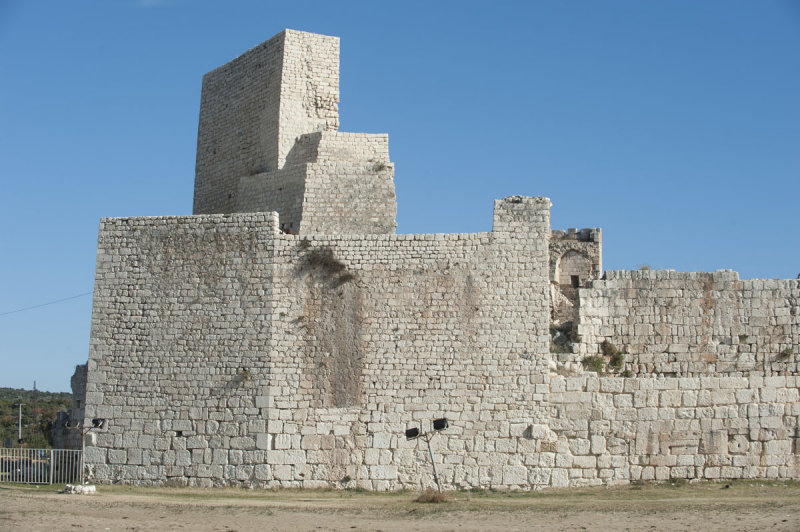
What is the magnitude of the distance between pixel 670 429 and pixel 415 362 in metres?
4.80

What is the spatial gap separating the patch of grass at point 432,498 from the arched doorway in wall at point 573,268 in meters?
9.89

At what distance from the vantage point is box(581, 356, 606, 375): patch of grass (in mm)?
17844

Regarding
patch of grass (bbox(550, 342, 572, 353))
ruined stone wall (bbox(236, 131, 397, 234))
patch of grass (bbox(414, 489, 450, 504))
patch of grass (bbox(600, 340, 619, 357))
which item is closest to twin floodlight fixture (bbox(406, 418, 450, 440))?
patch of grass (bbox(414, 489, 450, 504))

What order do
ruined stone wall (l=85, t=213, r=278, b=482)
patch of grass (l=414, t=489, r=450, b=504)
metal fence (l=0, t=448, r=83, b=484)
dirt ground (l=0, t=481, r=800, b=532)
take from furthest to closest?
metal fence (l=0, t=448, r=83, b=484) → ruined stone wall (l=85, t=213, r=278, b=482) → patch of grass (l=414, t=489, r=450, b=504) → dirt ground (l=0, t=481, r=800, b=532)

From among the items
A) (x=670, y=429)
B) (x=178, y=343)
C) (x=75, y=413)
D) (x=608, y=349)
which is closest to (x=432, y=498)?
(x=608, y=349)

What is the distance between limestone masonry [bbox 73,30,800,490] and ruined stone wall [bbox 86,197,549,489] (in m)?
0.03

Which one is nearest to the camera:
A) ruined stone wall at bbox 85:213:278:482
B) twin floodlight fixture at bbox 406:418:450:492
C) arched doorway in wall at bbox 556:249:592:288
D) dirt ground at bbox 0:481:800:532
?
dirt ground at bbox 0:481:800:532

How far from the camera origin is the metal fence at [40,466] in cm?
1861

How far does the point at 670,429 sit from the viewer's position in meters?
17.5

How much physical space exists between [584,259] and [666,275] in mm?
6826

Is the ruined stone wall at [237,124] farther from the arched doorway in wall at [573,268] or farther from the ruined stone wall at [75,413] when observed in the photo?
the arched doorway in wall at [573,268]

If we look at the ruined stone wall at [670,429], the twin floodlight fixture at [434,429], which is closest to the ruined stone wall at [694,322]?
the ruined stone wall at [670,429]

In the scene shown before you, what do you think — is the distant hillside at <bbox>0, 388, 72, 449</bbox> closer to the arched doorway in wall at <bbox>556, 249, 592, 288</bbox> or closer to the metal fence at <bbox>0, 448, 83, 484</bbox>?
the metal fence at <bbox>0, 448, 83, 484</bbox>

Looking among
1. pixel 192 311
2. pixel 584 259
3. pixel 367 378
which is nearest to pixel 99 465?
pixel 192 311
